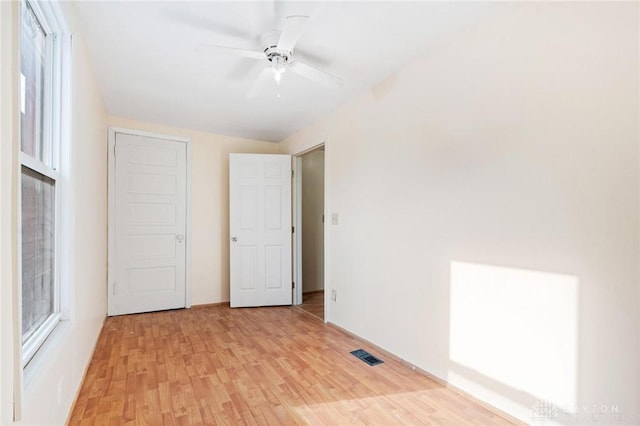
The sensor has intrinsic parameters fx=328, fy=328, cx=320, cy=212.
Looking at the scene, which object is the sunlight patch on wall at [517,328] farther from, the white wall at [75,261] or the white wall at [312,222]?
the white wall at [312,222]

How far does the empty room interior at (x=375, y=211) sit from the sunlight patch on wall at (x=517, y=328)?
0.01 meters

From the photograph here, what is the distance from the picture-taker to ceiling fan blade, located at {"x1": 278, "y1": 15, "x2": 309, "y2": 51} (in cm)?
161

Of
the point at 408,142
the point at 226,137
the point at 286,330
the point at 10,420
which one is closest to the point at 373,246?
the point at 408,142

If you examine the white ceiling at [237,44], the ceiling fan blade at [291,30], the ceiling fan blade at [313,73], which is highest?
the white ceiling at [237,44]

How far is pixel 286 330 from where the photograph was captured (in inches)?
131

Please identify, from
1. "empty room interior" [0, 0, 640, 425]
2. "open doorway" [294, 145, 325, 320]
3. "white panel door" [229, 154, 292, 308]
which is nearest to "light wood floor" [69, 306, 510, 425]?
"empty room interior" [0, 0, 640, 425]

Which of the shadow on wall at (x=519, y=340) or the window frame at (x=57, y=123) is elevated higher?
the window frame at (x=57, y=123)

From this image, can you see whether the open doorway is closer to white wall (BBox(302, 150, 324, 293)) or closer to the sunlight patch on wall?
white wall (BBox(302, 150, 324, 293))

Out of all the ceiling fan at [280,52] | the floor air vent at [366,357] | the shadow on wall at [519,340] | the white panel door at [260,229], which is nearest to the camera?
the shadow on wall at [519,340]

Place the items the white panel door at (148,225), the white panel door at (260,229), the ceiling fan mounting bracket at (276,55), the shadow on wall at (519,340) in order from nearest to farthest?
the shadow on wall at (519,340), the ceiling fan mounting bracket at (276,55), the white panel door at (148,225), the white panel door at (260,229)

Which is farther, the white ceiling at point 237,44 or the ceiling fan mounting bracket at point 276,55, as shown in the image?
the ceiling fan mounting bracket at point 276,55

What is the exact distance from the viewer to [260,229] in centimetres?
430

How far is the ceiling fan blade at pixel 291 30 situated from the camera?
5.29 ft

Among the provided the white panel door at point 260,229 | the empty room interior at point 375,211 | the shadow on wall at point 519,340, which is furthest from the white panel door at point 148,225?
the shadow on wall at point 519,340
